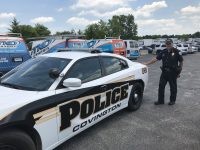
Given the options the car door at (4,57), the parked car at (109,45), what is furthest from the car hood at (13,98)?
the parked car at (109,45)

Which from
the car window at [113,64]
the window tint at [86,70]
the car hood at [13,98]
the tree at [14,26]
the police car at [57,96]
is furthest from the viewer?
the tree at [14,26]

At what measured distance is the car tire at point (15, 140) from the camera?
9.85ft

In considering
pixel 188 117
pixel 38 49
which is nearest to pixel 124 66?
pixel 188 117

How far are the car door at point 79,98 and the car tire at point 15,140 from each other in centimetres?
59

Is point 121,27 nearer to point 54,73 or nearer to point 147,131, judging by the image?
point 147,131

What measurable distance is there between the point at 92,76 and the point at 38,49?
13519mm

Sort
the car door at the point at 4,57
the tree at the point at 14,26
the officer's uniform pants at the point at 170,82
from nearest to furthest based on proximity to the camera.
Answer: the officer's uniform pants at the point at 170,82 < the car door at the point at 4,57 < the tree at the point at 14,26

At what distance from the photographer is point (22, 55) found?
352 inches

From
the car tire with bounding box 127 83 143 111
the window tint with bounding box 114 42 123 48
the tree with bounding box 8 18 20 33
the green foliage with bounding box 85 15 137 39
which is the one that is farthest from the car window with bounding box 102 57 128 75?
the green foliage with bounding box 85 15 137 39

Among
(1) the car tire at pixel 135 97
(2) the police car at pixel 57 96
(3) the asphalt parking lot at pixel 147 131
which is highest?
(2) the police car at pixel 57 96

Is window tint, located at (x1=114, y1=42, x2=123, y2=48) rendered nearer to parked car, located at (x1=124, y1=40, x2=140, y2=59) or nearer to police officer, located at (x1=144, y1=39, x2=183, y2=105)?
parked car, located at (x1=124, y1=40, x2=140, y2=59)

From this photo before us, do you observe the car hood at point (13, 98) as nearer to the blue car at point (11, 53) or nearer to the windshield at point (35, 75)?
the windshield at point (35, 75)

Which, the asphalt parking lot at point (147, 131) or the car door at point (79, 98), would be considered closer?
the car door at point (79, 98)

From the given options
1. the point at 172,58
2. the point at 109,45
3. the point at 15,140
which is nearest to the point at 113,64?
the point at 172,58
